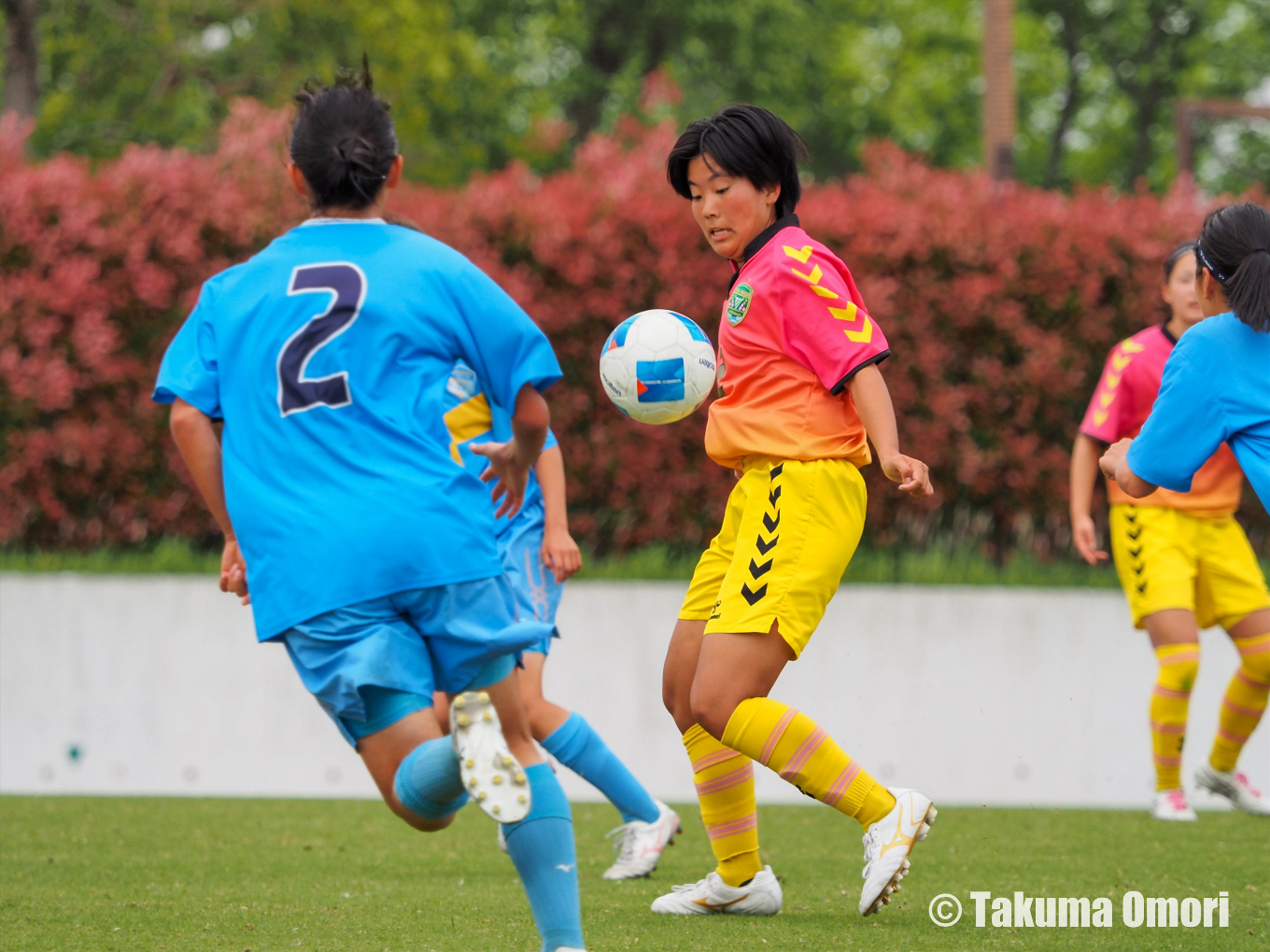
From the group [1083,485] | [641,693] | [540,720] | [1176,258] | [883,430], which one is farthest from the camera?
[641,693]

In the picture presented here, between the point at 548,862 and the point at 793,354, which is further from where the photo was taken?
the point at 793,354

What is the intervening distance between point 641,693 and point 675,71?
713 inches

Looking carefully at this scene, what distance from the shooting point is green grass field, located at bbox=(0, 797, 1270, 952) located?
420cm

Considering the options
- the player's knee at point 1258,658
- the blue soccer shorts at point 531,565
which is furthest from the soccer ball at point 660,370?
the player's knee at point 1258,658

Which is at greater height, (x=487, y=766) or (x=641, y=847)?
(x=487, y=766)

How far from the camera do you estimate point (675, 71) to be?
2503 centimetres

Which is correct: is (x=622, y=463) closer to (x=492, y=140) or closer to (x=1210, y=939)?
(x=1210, y=939)

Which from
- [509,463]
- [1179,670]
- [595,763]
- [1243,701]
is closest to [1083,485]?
[1179,670]

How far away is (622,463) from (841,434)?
5.45 meters

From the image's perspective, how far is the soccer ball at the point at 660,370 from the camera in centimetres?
441

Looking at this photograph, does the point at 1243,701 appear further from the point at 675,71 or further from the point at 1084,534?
the point at 675,71

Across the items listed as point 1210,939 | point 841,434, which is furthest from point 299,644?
point 1210,939

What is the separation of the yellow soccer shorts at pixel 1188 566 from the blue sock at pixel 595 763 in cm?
257

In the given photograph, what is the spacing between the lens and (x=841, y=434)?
4.23 meters
